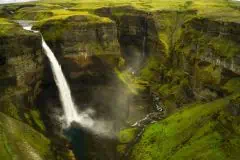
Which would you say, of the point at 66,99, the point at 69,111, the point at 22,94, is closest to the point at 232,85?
the point at 69,111

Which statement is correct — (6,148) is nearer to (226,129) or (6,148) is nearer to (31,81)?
(31,81)

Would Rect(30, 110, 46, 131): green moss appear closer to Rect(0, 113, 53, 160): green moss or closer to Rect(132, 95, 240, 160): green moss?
Rect(0, 113, 53, 160): green moss

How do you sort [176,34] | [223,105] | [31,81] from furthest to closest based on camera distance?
[176,34], [31,81], [223,105]

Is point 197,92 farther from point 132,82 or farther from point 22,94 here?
point 22,94

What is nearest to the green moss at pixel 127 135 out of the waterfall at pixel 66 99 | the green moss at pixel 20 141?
the waterfall at pixel 66 99

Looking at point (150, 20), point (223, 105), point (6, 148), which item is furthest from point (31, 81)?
point (150, 20)

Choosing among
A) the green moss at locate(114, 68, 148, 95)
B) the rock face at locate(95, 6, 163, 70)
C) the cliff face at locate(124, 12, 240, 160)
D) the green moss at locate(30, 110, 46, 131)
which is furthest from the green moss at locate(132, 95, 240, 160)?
the rock face at locate(95, 6, 163, 70)

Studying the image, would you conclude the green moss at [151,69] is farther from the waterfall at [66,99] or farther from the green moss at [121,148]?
the green moss at [121,148]
